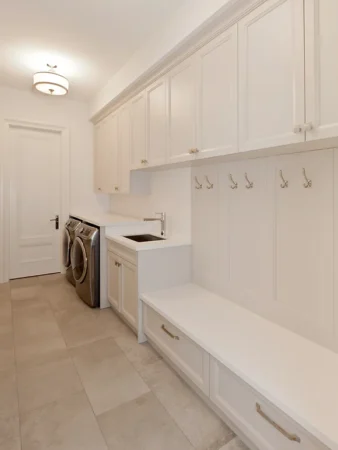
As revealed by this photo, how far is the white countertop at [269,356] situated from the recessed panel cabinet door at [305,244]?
0.15m

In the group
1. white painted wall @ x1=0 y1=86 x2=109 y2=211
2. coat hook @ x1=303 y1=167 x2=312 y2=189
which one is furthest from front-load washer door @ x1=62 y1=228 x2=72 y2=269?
coat hook @ x1=303 y1=167 x2=312 y2=189

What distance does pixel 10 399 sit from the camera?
1762 mm

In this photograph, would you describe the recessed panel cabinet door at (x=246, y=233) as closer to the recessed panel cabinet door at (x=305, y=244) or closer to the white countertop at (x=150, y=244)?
the recessed panel cabinet door at (x=305, y=244)

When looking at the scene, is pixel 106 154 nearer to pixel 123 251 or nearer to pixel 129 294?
→ pixel 123 251

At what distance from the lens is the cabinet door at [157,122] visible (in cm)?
251

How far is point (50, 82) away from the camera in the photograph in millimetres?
3109

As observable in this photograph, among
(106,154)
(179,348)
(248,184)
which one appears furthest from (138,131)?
(179,348)

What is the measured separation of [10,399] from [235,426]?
1359 millimetres

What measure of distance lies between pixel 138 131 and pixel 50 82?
1.14 m

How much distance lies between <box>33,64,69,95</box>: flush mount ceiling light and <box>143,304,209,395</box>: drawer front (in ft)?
8.53

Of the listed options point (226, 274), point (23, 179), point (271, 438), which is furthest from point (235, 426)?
point (23, 179)

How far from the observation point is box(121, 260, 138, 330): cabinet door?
2479mm

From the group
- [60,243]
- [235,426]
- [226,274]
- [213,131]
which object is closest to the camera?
[235,426]

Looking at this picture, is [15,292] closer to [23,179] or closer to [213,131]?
[23,179]
